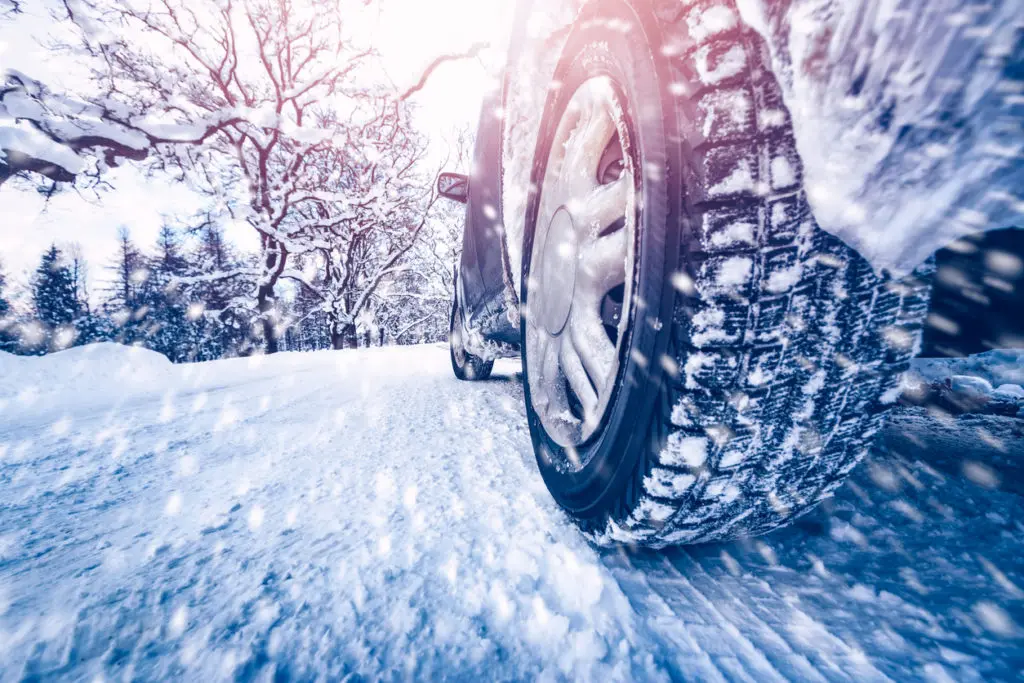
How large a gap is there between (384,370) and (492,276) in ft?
9.00

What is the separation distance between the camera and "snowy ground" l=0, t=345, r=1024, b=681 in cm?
60

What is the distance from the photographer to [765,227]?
1.86 feet

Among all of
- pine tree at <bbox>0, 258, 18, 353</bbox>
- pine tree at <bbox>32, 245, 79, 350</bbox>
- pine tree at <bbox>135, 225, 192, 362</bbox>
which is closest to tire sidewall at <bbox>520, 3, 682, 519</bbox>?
pine tree at <bbox>135, 225, 192, 362</bbox>

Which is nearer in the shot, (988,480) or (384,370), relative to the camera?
(988,480)

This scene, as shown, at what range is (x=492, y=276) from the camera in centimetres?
177

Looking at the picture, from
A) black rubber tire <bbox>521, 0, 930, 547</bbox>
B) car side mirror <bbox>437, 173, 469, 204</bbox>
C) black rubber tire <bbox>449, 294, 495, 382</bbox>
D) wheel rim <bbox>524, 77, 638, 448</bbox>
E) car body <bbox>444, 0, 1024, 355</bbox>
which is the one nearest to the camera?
car body <bbox>444, 0, 1024, 355</bbox>

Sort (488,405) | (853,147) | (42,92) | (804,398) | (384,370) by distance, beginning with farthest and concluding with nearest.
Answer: (42,92) < (384,370) < (488,405) < (804,398) < (853,147)

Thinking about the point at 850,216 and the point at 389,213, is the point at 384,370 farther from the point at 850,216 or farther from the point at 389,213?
the point at 389,213

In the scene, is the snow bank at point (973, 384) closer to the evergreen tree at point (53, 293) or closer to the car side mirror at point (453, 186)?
the car side mirror at point (453, 186)

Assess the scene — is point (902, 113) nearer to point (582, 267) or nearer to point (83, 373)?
point (582, 267)

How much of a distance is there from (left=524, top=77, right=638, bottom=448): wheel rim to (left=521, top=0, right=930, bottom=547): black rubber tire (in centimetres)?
9

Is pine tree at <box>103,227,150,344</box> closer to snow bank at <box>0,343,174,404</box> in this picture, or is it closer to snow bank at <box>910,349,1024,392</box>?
snow bank at <box>0,343,174,404</box>

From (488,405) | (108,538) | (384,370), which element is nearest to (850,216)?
(108,538)

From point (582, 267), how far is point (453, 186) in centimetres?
201
